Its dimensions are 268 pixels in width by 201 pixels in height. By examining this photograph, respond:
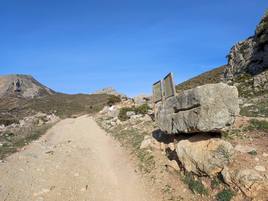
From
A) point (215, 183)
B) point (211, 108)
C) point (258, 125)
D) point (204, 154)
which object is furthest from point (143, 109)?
point (215, 183)

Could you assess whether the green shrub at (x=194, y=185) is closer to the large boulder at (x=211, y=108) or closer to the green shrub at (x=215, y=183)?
the green shrub at (x=215, y=183)

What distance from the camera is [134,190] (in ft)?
33.2

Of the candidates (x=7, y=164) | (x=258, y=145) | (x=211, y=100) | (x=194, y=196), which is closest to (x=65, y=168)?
(x=7, y=164)

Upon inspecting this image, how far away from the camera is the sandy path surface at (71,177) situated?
31.1 feet

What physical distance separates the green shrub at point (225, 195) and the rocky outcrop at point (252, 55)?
2535 cm

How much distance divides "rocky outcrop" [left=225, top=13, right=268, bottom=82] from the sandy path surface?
22.2 metres

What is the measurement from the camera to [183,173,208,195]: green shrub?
8.76 meters

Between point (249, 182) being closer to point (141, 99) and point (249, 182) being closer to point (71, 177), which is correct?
point (71, 177)

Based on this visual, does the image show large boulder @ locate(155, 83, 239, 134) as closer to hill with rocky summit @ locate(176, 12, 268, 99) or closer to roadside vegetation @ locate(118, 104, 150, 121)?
hill with rocky summit @ locate(176, 12, 268, 99)

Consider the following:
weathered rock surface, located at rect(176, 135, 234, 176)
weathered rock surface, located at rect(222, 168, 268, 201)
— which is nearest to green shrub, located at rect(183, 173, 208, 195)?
weathered rock surface, located at rect(176, 135, 234, 176)

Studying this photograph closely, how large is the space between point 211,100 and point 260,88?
1841cm

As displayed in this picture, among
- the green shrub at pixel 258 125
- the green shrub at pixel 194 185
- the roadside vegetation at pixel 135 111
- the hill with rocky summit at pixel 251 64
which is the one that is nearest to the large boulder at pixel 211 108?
the green shrub at pixel 194 185

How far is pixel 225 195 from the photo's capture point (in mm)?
8031

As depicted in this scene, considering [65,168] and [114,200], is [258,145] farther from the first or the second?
[65,168]
